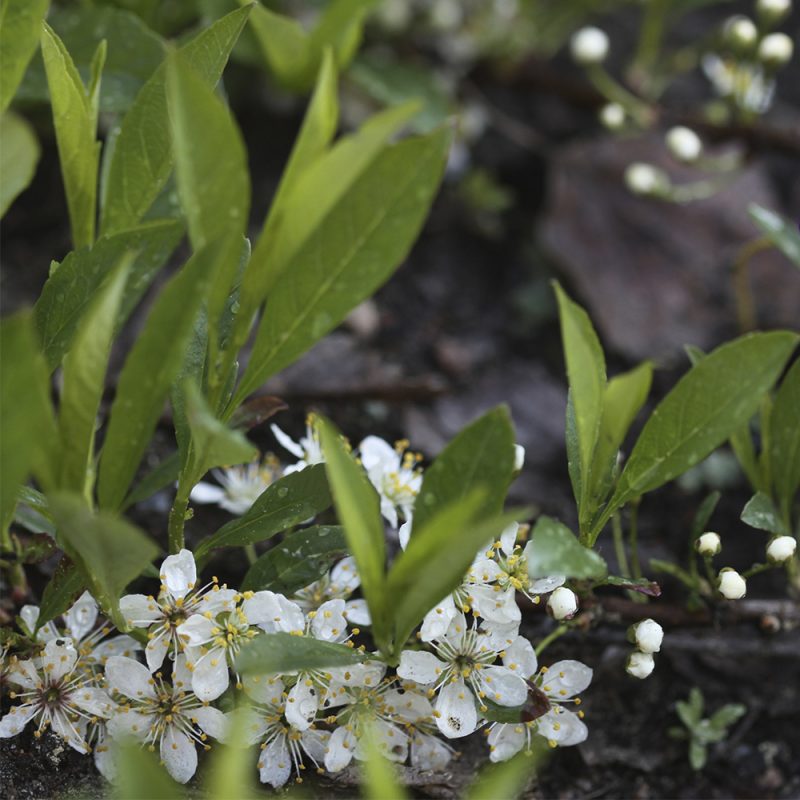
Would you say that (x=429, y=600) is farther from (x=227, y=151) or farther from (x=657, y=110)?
(x=657, y=110)

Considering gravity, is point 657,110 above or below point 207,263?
below

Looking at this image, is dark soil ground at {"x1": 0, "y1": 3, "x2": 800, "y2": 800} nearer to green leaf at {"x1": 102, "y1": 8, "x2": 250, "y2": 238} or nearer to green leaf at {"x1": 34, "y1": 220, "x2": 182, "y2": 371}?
green leaf at {"x1": 34, "y1": 220, "x2": 182, "y2": 371}

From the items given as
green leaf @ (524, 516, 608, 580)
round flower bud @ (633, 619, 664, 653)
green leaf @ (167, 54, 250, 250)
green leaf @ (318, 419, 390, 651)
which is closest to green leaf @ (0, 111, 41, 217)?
green leaf @ (167, 54, 250, 250)

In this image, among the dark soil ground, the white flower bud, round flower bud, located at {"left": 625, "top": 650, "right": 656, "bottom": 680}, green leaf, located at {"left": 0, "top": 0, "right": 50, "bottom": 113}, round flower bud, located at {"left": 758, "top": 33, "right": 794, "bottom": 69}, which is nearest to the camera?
green leaf, located at {"left": 0, "top": 0, "right": 50, "bottom": 113}

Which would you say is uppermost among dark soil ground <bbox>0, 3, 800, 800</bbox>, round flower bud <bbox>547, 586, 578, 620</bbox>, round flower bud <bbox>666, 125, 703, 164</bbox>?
round flower bud <bbox>666, 125, 703, 164</bbox>

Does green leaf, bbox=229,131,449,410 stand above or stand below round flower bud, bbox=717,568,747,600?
above

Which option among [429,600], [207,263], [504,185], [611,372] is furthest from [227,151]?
[504,185]

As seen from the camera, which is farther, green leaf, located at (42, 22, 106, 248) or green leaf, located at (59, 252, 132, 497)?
green leaf, located at (42, 22, 106, 248)
